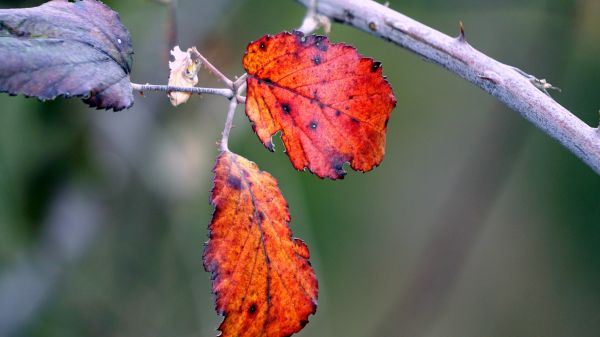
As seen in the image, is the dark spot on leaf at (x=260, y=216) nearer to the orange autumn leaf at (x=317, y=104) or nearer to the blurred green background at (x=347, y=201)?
the orange autumn leaf at (x=317, y=104)

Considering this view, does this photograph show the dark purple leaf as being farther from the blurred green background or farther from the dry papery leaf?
the blurred green background

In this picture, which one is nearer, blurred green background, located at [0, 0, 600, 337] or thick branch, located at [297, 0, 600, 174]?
thick branch, located at [297, 0, 600, 174]

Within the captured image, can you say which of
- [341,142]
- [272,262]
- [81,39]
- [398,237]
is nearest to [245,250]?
[272,262]

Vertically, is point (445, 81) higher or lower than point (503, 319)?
higher

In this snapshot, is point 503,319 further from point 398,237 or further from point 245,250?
A: point 245,250

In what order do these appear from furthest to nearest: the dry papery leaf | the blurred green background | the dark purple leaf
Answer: the blurred green background
the dry papery leaf
the dark purple leaf

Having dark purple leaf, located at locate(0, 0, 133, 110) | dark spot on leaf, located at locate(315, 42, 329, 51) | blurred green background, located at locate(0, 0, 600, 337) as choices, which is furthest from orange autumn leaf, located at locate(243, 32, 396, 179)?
blurred green background, located at locate(0, 0, 600, 337)
